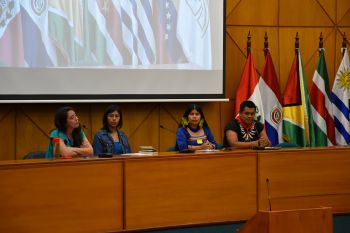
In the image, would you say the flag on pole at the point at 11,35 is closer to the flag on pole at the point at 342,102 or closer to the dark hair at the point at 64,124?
the dark hair at the point at 64,124

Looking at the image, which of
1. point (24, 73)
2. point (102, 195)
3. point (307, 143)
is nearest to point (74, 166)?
point (102, 195)

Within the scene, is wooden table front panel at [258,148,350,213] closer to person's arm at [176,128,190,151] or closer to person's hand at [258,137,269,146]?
person's hand at [258,137,269,146]

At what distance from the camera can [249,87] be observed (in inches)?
313

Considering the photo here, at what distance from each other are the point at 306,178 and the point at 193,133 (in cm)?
121

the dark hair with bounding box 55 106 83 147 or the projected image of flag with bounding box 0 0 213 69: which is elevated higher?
the projected image of flag with bounding box 0 0 213 69

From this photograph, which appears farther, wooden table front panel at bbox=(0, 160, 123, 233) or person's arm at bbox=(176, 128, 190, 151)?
person's arm at bbox=(176, 128, 190, 151)

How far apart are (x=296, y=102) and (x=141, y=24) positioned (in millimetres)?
2204

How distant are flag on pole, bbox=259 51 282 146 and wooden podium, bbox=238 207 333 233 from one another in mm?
4211

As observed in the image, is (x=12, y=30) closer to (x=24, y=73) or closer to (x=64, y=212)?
(x=24, y=73)

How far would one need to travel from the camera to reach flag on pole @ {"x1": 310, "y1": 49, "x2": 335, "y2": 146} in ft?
26.5

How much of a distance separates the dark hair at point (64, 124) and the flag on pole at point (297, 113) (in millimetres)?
3154

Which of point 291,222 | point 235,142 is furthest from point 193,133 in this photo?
point 291,222

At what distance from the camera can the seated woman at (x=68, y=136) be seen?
18.0 ft

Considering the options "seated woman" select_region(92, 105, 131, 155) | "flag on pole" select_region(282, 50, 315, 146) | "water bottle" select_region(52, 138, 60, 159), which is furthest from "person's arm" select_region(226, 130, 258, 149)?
"water bottle" select_region(52, 138, 60, 159)
